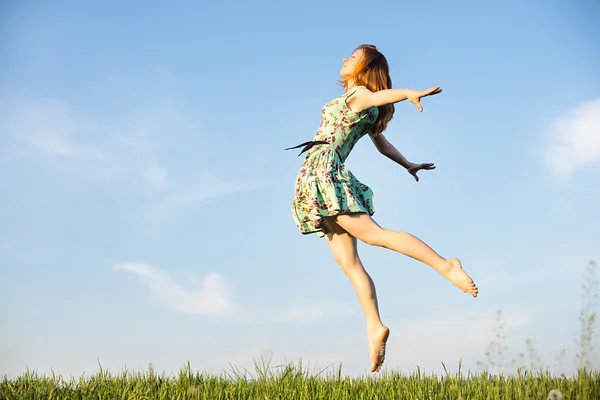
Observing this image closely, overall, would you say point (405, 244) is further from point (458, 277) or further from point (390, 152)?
point (390, 152)

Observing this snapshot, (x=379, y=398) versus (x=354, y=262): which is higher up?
(x=354, y=262)

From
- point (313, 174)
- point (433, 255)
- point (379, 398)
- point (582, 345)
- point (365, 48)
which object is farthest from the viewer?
point (365, 48)

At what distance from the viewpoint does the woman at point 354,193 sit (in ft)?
14.0

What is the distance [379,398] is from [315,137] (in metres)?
1.96

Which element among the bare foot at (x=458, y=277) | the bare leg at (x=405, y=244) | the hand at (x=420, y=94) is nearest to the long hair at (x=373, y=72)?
the hand at (x=420, y=94)

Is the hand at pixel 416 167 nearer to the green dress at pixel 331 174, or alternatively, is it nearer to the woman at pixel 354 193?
the woman at pixel 354 193

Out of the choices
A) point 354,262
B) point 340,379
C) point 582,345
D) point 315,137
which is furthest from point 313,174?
point 582,345

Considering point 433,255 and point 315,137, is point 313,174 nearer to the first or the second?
point 315,137

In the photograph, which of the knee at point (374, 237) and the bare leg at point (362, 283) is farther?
the bare leg at point (362, 283)

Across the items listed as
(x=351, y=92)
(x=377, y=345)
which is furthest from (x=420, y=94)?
(x=377, y=345)

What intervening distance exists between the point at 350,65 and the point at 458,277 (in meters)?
1.85

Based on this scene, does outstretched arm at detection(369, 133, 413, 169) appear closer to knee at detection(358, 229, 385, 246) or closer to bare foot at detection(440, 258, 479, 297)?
knee at detection(358, 229, 385, 246)

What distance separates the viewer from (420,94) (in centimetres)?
398

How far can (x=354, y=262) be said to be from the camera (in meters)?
4.63
